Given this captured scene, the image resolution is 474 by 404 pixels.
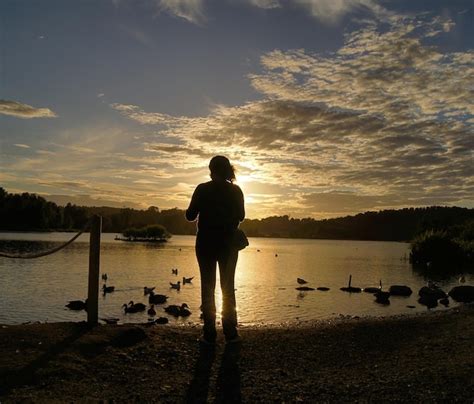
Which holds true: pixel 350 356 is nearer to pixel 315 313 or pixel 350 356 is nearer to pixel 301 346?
pixel 301 346

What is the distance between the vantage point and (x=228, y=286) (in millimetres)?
8320

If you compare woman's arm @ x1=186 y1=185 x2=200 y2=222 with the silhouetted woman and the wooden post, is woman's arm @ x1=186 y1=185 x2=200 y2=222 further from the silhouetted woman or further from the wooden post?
the wooden post

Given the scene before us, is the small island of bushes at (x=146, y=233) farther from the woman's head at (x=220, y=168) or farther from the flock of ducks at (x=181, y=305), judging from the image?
the woman's head at (x=220, y=168)

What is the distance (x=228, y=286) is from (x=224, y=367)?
1562mm

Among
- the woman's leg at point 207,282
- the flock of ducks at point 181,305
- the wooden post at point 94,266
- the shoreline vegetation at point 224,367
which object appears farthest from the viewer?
the flock of ducks at point 181,305

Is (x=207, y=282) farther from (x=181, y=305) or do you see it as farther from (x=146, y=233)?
(x=146, y=233)

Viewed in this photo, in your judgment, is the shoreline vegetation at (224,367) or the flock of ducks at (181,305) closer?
the shoreline vegetation at (224,367)

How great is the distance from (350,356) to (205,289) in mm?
2897

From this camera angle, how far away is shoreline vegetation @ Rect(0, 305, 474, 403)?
5.96 meters

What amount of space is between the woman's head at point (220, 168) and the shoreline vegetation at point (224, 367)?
3084 millimetres

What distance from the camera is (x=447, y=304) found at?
81.1 ft

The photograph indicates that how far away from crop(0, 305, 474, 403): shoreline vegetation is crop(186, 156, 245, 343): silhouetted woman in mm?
751

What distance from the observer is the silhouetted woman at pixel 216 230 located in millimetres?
8164

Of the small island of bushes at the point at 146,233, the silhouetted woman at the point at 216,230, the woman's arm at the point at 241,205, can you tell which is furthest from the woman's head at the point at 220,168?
the small island of bushes at the point at 146,233
